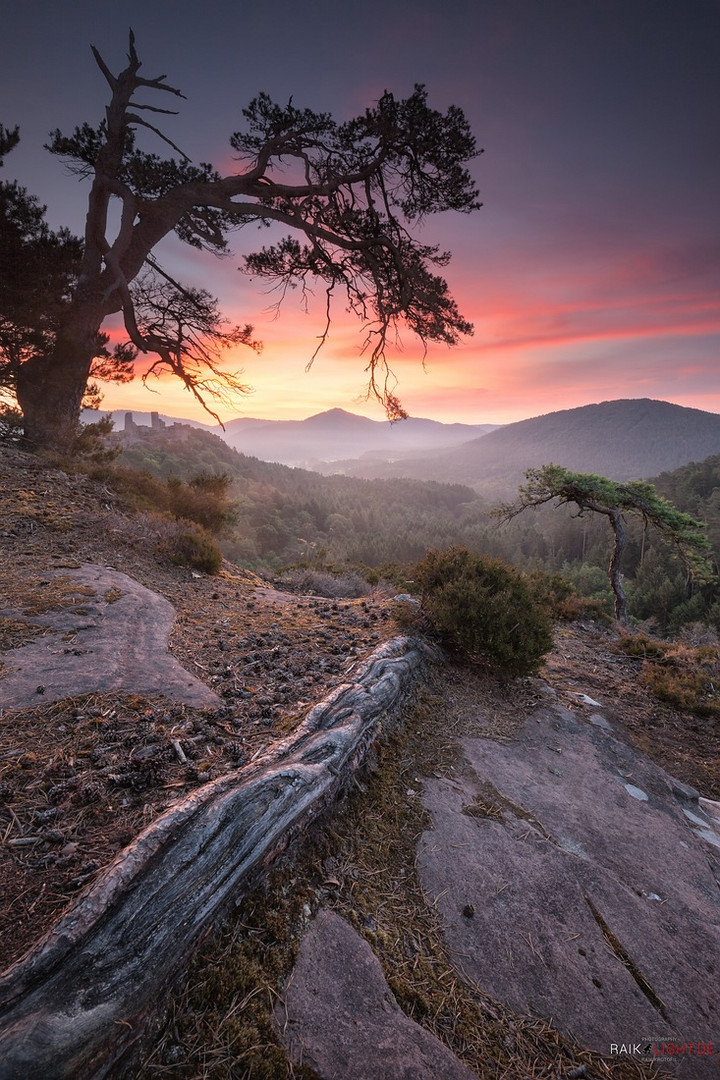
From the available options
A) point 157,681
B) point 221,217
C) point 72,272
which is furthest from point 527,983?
point 72,272

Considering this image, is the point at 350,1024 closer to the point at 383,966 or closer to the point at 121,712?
the point at 383,966

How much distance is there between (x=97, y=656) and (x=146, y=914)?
2.80 metres

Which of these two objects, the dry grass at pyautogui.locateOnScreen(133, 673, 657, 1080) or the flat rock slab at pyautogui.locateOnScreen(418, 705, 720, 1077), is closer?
the dry grass at pyautogui.locateOnScreen(133, 673, 657, 1080)

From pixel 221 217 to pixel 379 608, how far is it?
→ 12.0m

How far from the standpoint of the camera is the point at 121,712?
332 centimetres

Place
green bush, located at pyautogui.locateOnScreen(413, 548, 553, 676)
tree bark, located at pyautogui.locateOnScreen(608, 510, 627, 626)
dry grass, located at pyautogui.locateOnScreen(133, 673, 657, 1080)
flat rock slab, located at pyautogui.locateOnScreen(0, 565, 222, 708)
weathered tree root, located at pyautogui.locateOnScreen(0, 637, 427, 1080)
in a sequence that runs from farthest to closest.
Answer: tree bark, located at pyautogui.locateOnScreen(608, 510, 627, 626) → green bush, located at pyautogui.locateOnScreen(413, 548, 553, 676) → flat rock slab, located at pyautogui.locateOnScreen(0, 565, 222, 708) → dry grass, located at pyautogui.locateOnScreen(133, 673, 657, 1080) → weathered tree root, located at pyautogui.locateOnScreen(0, 637, 427, 1080)

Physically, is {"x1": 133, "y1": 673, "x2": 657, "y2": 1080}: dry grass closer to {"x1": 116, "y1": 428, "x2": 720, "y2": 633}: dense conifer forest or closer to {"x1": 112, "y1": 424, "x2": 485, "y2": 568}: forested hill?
{"x1": 116, "y1": 428, "x2": 720, "y2": 633}: dense conifer forest

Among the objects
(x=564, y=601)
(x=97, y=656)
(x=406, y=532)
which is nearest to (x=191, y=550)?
(x=97, y=656)

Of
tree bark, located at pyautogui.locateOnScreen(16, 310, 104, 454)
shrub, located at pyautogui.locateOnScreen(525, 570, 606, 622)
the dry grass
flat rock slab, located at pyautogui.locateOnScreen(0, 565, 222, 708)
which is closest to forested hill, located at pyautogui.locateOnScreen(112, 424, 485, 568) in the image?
tree bark, located at pyautogui.locateOnScreen(16, 310, 104, 454)

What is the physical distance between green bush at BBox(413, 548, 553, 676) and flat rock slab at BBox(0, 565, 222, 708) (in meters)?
3.14

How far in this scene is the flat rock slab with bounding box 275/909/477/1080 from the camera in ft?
5.73

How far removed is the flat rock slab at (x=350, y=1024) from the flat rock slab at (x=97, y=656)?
6.97 feet

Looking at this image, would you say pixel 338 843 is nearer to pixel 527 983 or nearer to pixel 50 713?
pixel 527 983

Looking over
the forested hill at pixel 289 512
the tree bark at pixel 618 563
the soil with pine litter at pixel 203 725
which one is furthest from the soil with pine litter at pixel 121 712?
the forested hill at pixel 289 512
